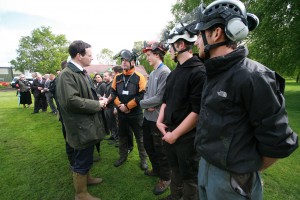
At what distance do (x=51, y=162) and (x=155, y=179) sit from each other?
273 centimetres

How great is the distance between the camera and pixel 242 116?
152cm

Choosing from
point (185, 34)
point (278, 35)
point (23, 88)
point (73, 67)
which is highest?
point (278, 35)

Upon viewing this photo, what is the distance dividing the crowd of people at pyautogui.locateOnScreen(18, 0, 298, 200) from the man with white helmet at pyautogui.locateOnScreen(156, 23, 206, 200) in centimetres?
1

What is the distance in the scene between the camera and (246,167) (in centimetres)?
152

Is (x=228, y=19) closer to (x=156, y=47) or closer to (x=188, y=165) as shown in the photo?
(x=188, y=165)

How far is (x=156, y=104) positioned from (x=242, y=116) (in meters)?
2.06

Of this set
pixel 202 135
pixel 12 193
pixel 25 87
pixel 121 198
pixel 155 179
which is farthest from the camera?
pixel 25 87

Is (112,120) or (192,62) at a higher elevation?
(192,62)

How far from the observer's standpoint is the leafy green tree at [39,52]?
5225 cm

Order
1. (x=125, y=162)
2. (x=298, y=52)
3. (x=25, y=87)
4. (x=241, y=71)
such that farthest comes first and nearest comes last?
(x=25, y=87) < (x=298, y=52) < (x=125, y=162) < (x=241, y=71)

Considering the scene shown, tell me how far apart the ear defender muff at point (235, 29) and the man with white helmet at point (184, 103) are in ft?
2.71

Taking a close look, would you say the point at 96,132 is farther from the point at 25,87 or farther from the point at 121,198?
the point at 25,87

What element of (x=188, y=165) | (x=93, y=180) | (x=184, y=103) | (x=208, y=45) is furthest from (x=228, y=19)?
(x=93, y=180)

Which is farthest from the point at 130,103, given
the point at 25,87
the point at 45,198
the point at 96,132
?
the point at 25,87
